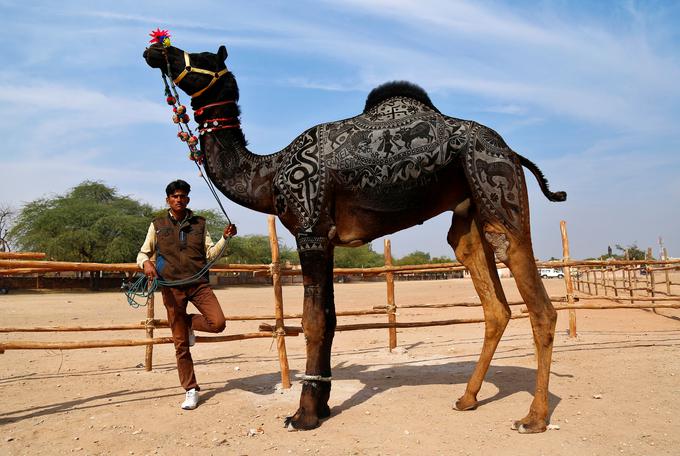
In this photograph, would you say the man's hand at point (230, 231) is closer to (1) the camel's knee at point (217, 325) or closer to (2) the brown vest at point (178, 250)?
(2) the brown vest at point (178, 250)

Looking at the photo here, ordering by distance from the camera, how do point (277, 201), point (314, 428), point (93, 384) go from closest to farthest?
point (314, 428)
point (277, 201)
point (93, 384)

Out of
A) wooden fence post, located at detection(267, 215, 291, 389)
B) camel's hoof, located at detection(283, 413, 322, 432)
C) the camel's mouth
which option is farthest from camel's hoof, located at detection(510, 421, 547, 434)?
the camel's mouth

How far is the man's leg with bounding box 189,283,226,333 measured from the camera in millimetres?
4723

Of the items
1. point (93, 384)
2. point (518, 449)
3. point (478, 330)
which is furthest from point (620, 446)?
point (478, 330)

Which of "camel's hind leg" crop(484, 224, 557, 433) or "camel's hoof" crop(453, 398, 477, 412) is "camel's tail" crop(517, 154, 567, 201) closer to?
"camel's hind leg" crop(484, 224, 557, 433)

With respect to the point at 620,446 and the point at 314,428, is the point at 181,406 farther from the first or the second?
the point at 620,446

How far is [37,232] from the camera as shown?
93.2ft

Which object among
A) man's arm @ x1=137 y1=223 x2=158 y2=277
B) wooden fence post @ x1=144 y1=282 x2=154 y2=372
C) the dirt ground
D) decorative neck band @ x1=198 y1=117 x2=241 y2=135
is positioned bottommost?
the dirt ground

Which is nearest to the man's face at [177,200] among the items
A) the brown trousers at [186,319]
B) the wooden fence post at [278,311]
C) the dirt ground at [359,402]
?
the brown trousers at [186,319]

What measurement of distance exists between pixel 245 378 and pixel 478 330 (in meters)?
5.73

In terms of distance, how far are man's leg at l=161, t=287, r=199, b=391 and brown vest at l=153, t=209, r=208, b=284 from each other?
158mm

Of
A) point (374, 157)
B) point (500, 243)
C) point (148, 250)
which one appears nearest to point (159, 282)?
point (148, 250)

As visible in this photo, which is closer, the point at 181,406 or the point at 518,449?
the point at 518,449

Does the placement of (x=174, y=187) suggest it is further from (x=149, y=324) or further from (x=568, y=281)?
(x=568, y=281)
